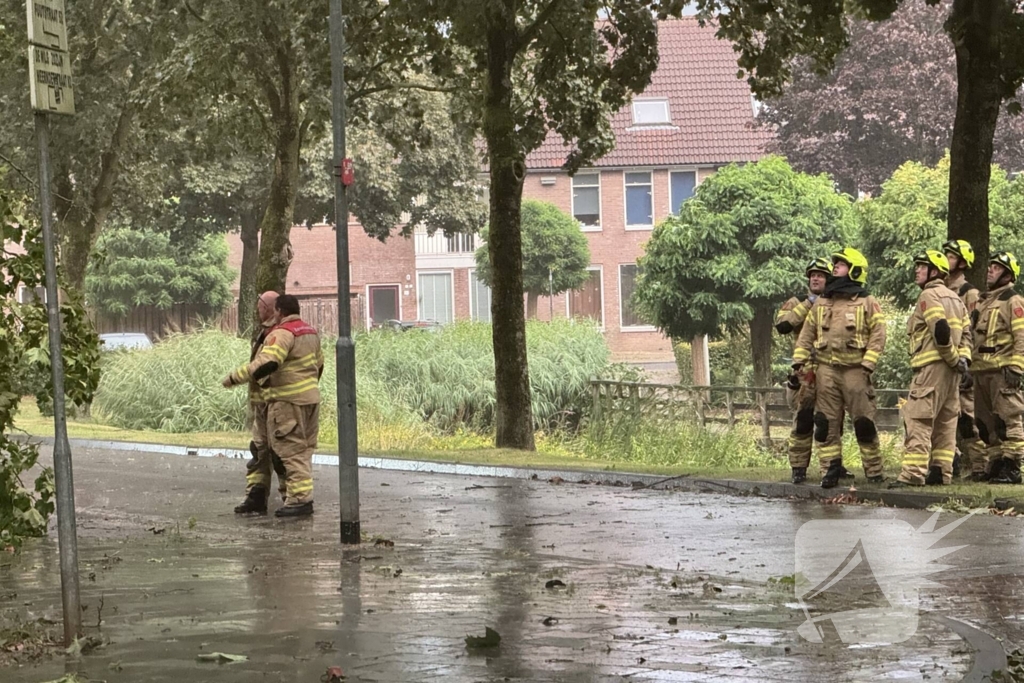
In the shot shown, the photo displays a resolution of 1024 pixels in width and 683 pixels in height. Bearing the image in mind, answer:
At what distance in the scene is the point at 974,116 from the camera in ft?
50.1

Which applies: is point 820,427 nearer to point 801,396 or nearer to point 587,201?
point 801,396

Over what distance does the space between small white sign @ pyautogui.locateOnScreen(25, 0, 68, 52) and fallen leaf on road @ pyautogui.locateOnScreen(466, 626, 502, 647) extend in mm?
3400

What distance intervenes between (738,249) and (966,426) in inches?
795

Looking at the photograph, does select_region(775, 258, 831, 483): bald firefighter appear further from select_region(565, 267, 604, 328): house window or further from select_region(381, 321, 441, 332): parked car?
select_region(565, 267, 604, 328): house window

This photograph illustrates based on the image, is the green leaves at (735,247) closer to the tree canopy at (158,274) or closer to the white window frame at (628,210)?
the white window frame at (628,210)

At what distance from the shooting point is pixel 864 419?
14.7 m

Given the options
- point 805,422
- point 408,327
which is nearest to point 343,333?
→ point 805,422

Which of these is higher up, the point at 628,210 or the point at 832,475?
the point at 628,210

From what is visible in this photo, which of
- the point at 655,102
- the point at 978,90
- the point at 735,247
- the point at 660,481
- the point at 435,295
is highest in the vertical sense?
the point at 655,102

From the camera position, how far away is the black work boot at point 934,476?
1448 cm

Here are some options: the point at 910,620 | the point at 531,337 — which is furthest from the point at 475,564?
the point at 531,337

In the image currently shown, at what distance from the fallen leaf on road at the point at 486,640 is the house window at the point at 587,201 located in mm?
51653

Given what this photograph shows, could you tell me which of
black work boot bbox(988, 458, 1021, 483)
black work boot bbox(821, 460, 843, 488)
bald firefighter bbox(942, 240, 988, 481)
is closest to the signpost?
black work boot bbox(821, 460, 843, 488)

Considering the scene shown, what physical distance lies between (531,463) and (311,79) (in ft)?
24.2
